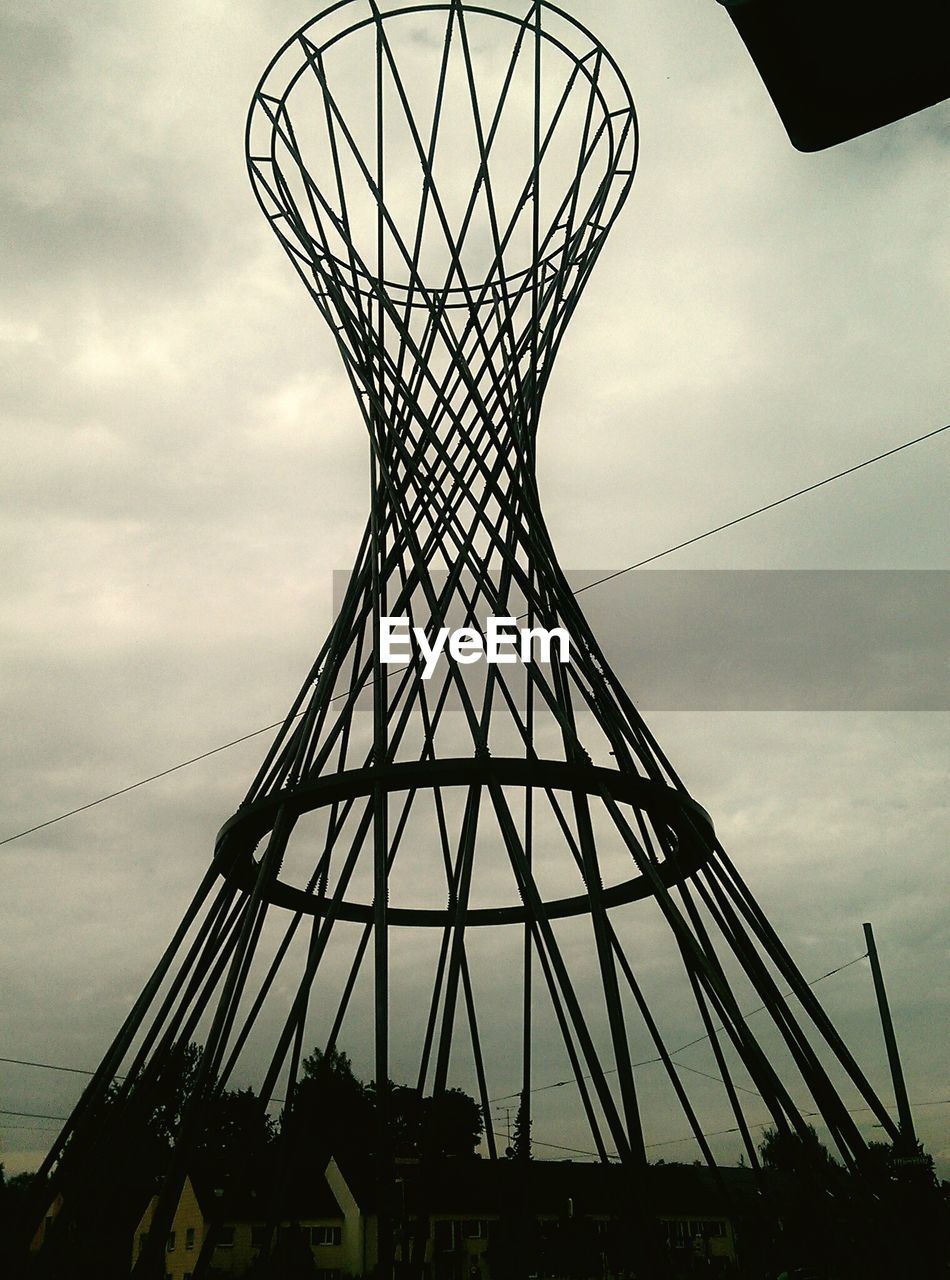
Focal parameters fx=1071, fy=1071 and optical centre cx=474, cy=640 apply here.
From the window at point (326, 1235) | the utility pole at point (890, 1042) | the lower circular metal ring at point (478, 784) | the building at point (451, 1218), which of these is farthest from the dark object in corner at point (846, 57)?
the window at point (326, 1235)

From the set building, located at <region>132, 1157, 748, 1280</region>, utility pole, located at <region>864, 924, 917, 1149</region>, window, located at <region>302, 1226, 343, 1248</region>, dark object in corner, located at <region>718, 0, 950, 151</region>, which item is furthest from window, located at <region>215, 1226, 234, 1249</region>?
dark object in corner, located at <region>718, 0, 950, 151</region>

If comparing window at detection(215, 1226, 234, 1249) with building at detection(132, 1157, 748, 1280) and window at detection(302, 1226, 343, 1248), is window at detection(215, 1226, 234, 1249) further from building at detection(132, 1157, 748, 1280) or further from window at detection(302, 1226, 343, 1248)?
window at detection(302, 1226, 343, 1248)

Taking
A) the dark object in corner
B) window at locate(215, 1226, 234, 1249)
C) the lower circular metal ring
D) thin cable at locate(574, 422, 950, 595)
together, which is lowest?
window at locate(215, 1226, 234, 1249)

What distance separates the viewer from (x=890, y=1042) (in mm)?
9961

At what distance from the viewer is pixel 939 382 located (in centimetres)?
692

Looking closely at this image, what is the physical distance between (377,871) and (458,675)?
129 cm

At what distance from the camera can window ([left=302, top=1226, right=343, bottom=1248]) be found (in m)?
23.6

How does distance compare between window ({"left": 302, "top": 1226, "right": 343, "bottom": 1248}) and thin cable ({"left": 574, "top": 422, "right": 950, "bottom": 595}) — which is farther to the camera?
window ({"left": 302, "top": 1226, "right": 343, "bottom": 1248})

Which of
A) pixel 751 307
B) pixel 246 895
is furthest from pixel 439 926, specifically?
pixel 751 307

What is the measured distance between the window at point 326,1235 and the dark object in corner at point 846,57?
2631cm

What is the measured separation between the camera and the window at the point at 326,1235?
77.3ft

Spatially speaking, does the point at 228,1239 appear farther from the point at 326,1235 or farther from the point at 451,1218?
the point at 451,1218

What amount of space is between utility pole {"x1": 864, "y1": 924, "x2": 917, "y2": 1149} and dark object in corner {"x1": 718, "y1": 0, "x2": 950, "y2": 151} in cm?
967

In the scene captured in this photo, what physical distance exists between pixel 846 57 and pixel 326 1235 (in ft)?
87.7
